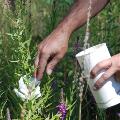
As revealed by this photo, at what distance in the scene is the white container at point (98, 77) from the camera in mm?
2695

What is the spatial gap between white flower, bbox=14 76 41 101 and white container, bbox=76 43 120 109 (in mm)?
279

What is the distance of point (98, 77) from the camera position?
9.01 feet

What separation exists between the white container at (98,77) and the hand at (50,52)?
0.72 ft

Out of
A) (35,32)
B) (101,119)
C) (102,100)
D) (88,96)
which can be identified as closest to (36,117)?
(102,100)

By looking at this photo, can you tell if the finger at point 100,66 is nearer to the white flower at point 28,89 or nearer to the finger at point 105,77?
the finger at point 105,77

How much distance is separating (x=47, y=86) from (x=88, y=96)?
0.78 metres

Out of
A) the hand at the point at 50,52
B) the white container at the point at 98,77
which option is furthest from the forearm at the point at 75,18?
the white container at the point at 98,77

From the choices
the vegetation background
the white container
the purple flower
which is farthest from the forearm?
the purple flower

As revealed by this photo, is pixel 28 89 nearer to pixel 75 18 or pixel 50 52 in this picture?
pixel 50 52

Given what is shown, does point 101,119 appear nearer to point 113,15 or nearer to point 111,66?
point 111,66

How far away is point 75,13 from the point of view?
310 cm

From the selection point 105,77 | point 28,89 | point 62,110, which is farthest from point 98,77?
point 28,89

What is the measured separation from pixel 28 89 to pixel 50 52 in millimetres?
281

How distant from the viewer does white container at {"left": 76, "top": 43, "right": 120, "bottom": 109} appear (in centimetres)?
270
